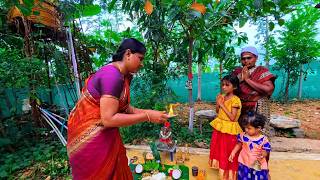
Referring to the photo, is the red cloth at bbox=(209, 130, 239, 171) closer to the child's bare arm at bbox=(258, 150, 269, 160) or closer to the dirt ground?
the child's bare arm at bbox=(258, 150, 269, 160)

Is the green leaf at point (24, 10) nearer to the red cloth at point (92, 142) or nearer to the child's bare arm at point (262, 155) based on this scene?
the red cloth at point (92, 142)

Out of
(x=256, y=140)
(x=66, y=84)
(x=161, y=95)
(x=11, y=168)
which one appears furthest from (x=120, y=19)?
(x=256, y=140)

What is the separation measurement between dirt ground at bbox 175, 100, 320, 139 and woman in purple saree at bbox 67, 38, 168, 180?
423 centimetres

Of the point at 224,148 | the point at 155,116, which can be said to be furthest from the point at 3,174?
the point at 224,148

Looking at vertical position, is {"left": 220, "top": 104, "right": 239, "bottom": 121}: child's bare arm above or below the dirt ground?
above

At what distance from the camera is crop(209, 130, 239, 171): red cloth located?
112 inches

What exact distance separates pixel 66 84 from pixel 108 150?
11.7ft

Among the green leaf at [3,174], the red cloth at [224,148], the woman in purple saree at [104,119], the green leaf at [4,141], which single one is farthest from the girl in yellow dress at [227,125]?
the green leaf at [4,141]

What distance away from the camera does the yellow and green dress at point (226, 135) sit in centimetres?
281

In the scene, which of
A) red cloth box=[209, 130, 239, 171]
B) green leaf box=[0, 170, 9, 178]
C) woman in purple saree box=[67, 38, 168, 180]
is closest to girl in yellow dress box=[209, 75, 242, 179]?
red cloth box=[209, 130, 239, 171]

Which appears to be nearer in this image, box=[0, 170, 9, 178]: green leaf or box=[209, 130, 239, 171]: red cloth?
box=[209, 130, 239, 171]: red cloth

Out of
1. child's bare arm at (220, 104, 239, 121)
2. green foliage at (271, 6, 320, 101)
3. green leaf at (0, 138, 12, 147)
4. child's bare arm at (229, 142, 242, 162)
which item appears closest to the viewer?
child's bare arm at (229, 142, 242, 162)

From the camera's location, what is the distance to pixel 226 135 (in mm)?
2877

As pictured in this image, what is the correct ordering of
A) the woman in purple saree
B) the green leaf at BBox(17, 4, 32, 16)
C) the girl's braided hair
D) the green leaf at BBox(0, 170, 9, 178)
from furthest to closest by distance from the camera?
the green leaf at BBox(0, 170, 9, 178)
the girl's braided hair
the green leaf at BBox(17, 4, 32, 16)
the woman in purple saree
